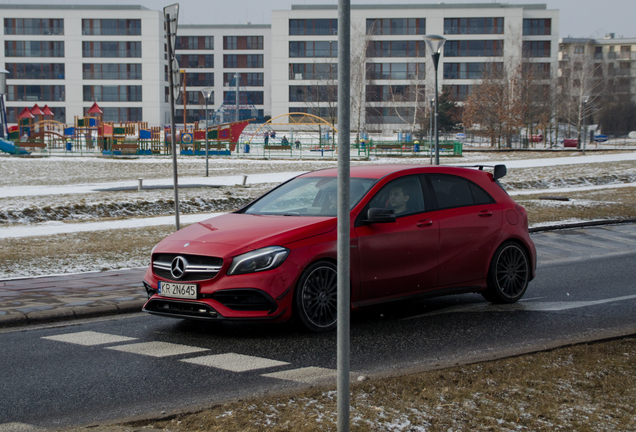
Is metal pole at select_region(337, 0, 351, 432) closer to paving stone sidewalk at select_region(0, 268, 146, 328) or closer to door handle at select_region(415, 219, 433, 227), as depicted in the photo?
door handle at select_region(415, 219, 433, 227)

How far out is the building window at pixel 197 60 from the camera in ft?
327

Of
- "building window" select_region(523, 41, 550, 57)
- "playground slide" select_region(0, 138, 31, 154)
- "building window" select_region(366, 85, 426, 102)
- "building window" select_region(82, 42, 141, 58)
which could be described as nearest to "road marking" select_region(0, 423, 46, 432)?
"playground slide" select_region(0, 138, 31, 154)

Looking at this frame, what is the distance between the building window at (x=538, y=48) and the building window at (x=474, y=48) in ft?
11.2

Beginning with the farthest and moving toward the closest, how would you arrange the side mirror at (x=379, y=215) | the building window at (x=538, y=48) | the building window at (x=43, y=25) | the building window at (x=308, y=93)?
1. the building window at (x=43, y=25)
2. the building window at (x=538, y=48)
3. the building window at (x=308, y=93)
4. the side mirror at (x=379, y=215)

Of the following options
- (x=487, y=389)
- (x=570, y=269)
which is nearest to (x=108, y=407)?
(x=487, y=389)

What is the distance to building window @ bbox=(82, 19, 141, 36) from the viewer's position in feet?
285

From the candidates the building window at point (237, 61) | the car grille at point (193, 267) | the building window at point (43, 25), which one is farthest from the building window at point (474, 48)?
the car grille at point (193, 267)

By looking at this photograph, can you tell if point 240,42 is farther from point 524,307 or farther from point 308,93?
point 524,307

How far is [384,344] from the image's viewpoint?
20.3ft

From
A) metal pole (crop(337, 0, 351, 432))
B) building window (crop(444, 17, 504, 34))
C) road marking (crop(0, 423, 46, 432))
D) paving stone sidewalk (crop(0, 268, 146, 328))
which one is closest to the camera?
metal pole (crop(337, 0, 351, 432))

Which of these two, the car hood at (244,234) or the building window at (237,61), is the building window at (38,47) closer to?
the building window at (237,61)

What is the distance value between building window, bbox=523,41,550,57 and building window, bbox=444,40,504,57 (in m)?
3.41

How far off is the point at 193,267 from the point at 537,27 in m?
86.9

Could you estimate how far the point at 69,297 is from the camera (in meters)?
8.06
